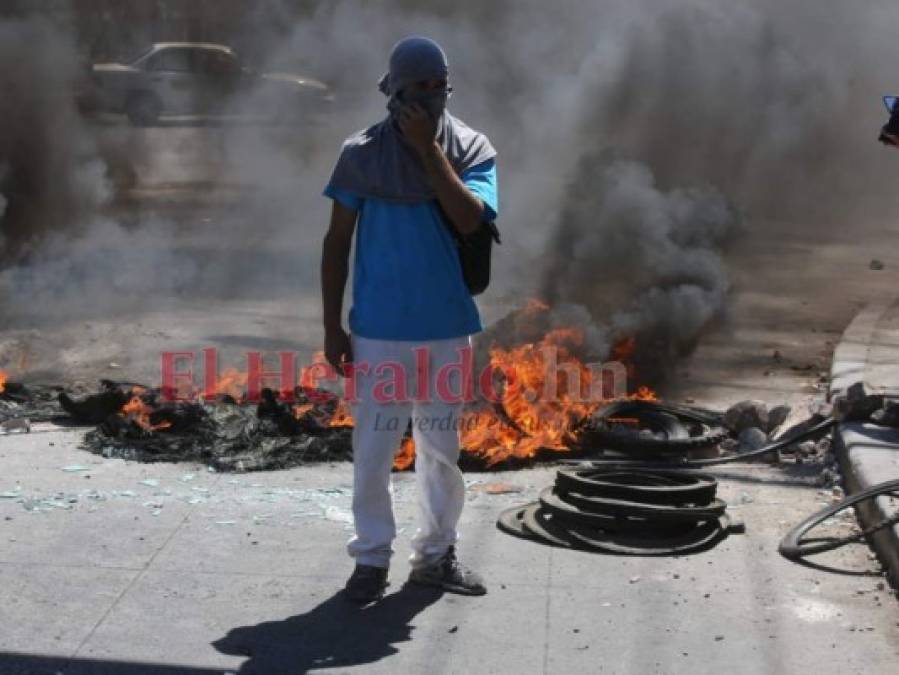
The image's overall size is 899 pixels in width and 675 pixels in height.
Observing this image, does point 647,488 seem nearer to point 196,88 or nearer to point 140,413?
point 140,413

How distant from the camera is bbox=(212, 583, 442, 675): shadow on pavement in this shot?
4016 mm

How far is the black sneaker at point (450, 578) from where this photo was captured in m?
4.54

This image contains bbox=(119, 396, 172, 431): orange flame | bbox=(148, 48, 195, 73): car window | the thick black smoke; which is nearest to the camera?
bbox=(119, 396, 172, 431): orange flame

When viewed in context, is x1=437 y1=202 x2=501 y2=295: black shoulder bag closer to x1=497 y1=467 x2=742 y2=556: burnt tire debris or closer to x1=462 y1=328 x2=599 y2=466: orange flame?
x1=497 y1=467 x2=742 y2=556: burnt tire debris

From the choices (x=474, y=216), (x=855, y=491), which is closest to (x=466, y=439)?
(x=855, y=491)

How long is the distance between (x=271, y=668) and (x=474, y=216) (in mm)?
1475

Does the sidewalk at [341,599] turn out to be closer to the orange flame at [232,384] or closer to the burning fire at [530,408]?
the burning fire at [530,408]

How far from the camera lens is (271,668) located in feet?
13.0

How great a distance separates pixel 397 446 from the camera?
4457 millimetres

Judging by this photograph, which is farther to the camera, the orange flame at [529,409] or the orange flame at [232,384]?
the orange flame at [232,384]

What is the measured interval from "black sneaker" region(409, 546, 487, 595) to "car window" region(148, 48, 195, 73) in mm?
12069

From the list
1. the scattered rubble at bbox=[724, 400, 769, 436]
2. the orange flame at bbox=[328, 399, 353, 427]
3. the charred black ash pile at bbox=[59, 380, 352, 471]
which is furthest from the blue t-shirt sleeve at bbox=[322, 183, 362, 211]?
the scattered rubble at bbox=[724, 400, 769, 436]

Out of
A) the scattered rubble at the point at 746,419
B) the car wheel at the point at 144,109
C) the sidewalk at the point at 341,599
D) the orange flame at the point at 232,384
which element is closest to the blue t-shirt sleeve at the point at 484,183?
the sidewalk at the point at 341,599

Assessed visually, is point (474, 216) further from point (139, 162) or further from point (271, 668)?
point (139, 162)
